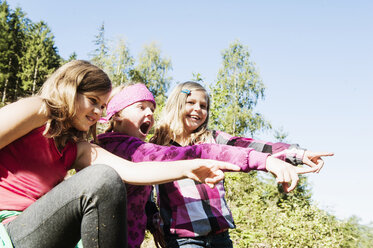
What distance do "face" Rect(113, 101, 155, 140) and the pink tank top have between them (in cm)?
85

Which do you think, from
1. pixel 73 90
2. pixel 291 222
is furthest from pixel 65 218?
pixel 291 222

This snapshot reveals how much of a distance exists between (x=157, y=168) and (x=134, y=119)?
3.05ft

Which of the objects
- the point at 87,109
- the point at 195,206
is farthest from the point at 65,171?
the point at 195,206

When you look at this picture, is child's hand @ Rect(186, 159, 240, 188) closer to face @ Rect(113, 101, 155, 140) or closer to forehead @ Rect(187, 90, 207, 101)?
face @ Rect(113, 101, 155, 140)

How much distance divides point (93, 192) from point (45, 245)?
32 centimetres

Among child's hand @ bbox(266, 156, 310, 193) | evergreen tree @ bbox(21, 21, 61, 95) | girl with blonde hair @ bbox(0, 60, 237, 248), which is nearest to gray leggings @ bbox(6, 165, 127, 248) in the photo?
girl with blonde hair @ bbox(0, 60, 237, 248)

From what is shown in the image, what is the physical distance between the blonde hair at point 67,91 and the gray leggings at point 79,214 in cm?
43

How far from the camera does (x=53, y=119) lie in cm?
168

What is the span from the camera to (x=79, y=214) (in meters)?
1.38

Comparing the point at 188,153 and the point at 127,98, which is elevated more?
the point at 127,98

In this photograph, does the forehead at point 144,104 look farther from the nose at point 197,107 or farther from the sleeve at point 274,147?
the sleeve at point 274,147

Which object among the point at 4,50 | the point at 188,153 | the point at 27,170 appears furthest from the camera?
the point at 4,50

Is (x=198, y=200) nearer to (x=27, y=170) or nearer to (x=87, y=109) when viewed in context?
(x=87, y=109)

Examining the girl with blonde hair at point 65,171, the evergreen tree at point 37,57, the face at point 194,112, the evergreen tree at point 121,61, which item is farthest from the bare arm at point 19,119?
the evergreen tree at point 37,57
